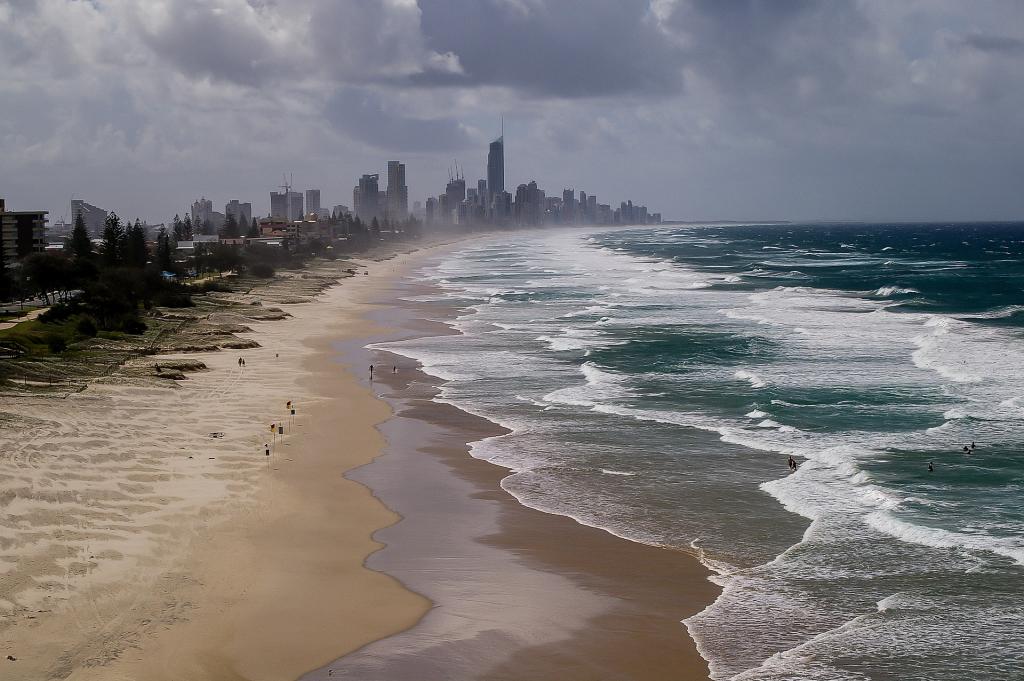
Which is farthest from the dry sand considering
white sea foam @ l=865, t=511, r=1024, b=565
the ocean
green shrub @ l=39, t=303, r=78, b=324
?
green shrub @ l=39, t=303, r=78, b=324

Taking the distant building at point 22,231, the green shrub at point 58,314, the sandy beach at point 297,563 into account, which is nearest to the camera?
the sandy beach at point 297,563

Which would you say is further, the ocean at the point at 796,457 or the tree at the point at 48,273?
the tree at the point at 48,273

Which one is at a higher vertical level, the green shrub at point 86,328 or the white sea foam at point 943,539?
the green shrub at point 86,328

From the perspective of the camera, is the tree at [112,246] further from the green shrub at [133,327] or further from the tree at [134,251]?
the green shrub at [133,327]

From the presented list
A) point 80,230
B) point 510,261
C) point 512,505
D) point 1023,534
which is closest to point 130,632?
point 512,505

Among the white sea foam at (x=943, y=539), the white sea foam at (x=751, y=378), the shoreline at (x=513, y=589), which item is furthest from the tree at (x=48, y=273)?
the white sea foam at (x=943, y=539)

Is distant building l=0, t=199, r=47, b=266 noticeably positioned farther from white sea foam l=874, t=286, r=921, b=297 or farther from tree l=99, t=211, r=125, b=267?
white sea foam l=874, t=286, r=921, b=297
